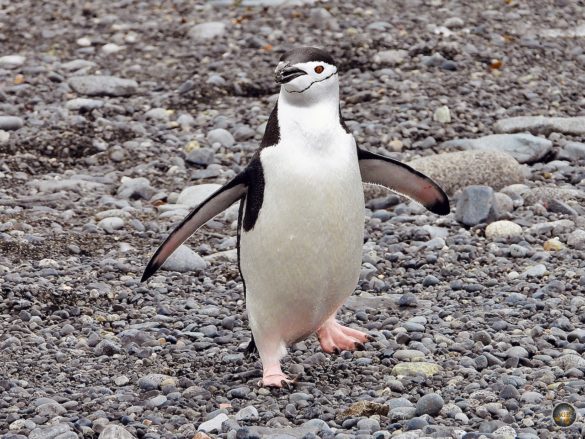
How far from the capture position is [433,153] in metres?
8.35

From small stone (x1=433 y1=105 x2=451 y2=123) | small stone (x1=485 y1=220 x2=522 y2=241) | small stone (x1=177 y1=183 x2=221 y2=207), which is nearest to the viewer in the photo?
small stone (x1=485 y1=220 x2=522 y2=241)

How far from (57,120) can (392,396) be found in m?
5.02

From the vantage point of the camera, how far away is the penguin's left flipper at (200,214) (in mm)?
4891

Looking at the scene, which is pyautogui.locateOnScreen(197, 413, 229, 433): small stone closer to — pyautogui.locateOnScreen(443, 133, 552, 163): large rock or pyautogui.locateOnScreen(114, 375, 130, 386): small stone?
pyautogui.locateOnScreen(114, 375, 130, 386): small stone

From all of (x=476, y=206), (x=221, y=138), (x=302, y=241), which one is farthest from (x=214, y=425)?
(x=221, y=138)

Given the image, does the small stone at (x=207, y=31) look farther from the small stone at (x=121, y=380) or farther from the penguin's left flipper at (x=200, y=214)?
the small stone at (x=121, y=380)

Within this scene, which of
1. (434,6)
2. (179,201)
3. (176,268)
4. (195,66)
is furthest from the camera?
(434,6)

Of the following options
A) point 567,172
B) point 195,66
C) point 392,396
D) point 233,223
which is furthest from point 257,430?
point 195,66

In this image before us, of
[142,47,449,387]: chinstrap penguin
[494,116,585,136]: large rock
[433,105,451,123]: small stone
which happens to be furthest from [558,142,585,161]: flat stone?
[142,47,449,387]: chinstrap penguin

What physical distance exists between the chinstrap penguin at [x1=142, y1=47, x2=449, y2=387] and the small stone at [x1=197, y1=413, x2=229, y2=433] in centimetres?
46

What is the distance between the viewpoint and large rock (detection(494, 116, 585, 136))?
870 cm

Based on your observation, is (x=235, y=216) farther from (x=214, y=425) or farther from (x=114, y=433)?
(x=114, y=433)

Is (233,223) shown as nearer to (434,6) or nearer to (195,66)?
(195,66)

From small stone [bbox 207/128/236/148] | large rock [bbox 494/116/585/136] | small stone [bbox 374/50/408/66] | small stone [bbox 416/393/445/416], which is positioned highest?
small stone [bbox 416/393/445/416]
